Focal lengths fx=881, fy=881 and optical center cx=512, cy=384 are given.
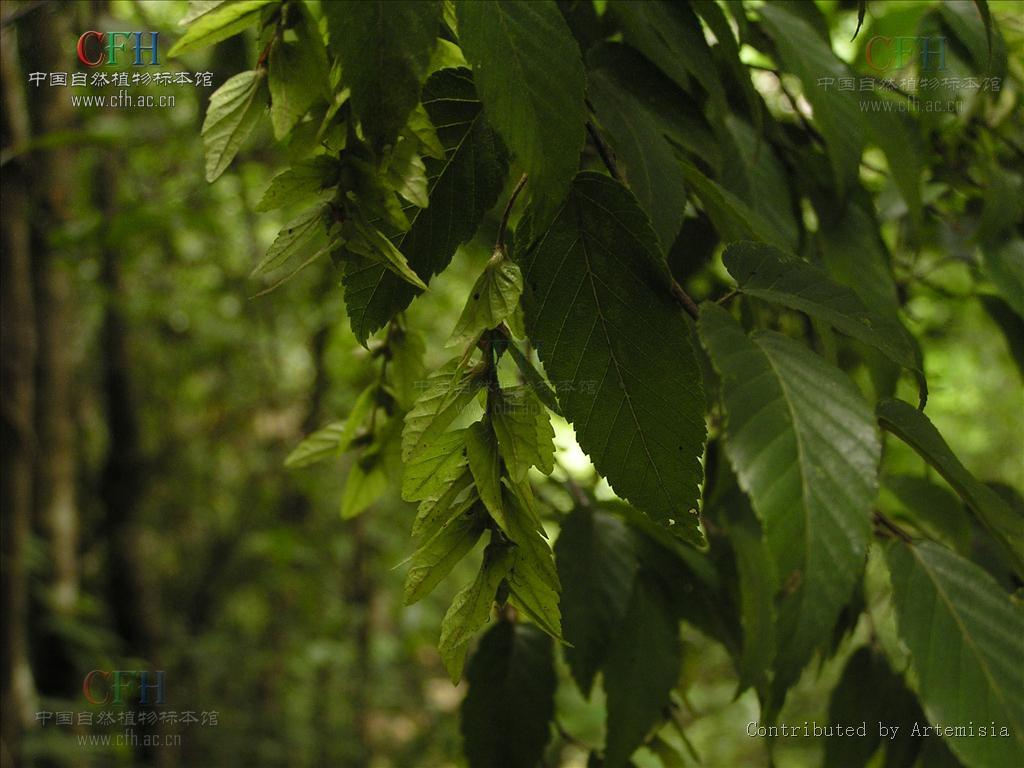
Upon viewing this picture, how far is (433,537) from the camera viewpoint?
0.37 metres

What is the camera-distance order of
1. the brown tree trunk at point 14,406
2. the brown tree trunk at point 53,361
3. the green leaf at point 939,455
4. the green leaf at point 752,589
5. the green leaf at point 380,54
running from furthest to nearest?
the brown tree trunk at point 53,361 → the brown tree trunk at point 14,406 → the green leaf at point 752,589 → the green leaf at point 939,455 → the green leaf at point 380,54

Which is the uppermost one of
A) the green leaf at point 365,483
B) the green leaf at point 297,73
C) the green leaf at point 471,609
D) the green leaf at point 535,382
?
the green leaf at point 297,73

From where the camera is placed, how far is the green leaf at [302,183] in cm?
36

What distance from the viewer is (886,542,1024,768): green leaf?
0.40 meters

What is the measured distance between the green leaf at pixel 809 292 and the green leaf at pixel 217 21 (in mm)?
234

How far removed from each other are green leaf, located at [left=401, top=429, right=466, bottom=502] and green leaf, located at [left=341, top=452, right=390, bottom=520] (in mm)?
242

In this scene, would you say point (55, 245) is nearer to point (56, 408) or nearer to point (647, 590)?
point (56, 408)

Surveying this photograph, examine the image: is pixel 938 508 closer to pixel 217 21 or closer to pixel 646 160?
pixel 646 160

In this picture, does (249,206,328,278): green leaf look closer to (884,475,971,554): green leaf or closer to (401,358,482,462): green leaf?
(401,358,482,462): green leaf

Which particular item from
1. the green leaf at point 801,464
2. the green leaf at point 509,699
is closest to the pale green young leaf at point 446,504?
the green leaf at point 801,464

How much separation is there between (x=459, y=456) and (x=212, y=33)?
0.67 ft

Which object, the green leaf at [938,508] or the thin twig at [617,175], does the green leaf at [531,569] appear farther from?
the green leaf at [938,508]
